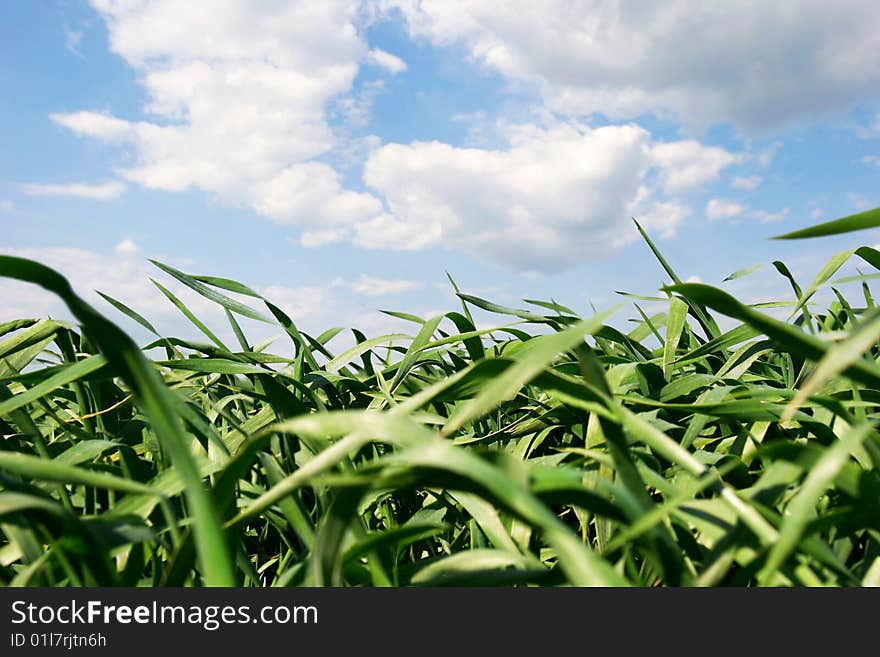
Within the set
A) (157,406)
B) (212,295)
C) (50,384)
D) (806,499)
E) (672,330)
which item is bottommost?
(806,499)

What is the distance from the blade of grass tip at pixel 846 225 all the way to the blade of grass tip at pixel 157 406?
1.16ft

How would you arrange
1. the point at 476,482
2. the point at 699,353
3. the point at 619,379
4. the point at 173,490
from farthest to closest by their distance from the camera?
the point at 699,353, the point at 619,379, the point at 173,490, the point at 476,482

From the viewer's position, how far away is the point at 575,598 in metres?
0.36

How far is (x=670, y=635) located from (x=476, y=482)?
0.49ft

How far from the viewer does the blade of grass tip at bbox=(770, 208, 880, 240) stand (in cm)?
40

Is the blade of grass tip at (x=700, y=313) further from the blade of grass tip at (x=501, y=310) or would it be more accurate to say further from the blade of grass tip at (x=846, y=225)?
the blade of grass tip at (x=846, y=225)

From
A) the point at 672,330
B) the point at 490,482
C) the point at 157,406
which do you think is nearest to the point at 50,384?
the point at 157,406

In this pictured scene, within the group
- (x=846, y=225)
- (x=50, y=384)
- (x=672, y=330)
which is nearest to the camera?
(x=846, y=225)

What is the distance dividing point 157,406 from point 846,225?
389mm

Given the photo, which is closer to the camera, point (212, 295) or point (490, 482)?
point (490, 482)

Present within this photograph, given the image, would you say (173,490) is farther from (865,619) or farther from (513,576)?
(865,619)

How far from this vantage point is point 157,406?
339 millimetres

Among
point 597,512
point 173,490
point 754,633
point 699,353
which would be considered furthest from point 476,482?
point 699,353

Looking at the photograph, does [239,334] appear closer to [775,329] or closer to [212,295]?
[212,295]
